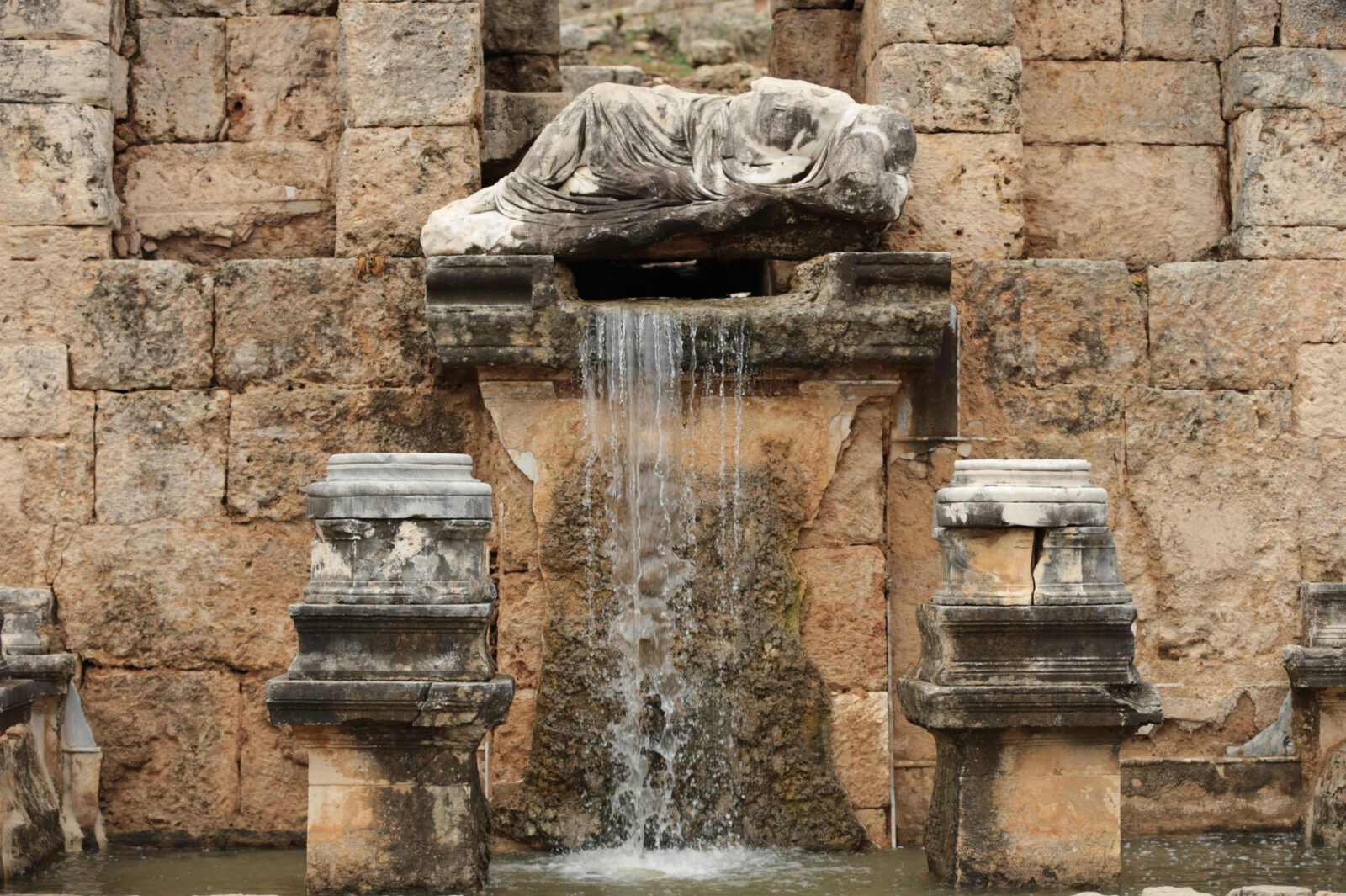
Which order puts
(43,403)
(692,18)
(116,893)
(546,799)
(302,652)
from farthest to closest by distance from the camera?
(692,18), (43,403), (546,799), (116,893), (302,652)

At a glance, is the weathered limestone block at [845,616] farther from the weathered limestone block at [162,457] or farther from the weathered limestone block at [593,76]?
the weathered limestone block at [593,76]

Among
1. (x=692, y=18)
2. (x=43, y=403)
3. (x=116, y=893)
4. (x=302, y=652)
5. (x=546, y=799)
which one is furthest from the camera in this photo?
(x=692, y=18)

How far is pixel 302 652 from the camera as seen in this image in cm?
448

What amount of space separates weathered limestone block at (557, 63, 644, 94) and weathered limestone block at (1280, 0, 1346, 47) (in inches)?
135

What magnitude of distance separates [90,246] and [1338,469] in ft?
16.3

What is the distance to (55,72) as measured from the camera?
19.6 ft

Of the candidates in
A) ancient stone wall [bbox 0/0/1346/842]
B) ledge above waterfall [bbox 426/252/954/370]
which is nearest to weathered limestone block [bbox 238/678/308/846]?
ancient stone wall [bbox 0/0/1346/842]

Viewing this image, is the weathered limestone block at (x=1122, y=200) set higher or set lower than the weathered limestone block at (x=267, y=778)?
higher

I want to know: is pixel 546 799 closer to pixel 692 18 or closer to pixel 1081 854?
pixel 1081 854

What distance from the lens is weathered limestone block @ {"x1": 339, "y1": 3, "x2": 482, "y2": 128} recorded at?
597 cm

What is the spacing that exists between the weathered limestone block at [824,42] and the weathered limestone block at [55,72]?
2.90 m

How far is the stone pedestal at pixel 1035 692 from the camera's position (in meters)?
4.61

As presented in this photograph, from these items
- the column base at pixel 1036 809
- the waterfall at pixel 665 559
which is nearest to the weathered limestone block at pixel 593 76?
the waterfall at pixel 665 559

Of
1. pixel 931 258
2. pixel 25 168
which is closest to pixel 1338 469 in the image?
pixel 931 258
